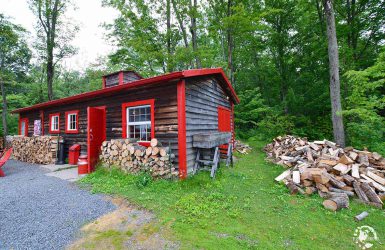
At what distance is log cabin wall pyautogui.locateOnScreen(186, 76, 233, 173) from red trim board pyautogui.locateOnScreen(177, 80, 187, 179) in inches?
11.0

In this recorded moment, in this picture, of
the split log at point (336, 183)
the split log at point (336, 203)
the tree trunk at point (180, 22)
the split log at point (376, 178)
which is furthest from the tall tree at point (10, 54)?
the split log at point (376, 178)

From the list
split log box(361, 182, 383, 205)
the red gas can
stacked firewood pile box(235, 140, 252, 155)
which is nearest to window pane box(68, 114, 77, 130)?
the red gas can

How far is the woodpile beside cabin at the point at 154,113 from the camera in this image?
594cm

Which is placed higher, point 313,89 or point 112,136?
point 313,89

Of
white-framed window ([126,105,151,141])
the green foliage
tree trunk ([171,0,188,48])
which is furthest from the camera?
tree trunk ([171,0,188,48])

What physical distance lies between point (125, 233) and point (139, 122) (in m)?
4.32

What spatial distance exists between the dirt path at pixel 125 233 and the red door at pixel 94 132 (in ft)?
12.5

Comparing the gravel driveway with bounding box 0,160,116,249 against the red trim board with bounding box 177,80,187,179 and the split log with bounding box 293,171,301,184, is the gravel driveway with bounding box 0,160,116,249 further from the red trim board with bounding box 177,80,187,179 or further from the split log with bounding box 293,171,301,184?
the split log with bounding box 293,171,301,184

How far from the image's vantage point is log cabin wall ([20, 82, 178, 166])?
6082mm

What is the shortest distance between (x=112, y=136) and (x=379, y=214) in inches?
329

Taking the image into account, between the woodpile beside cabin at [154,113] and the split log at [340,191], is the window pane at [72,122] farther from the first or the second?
the split log at [340,191]

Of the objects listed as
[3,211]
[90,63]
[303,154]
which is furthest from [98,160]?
[90,63]

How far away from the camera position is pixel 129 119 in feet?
24.3

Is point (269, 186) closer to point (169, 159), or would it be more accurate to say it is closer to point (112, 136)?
point (169, 159)
